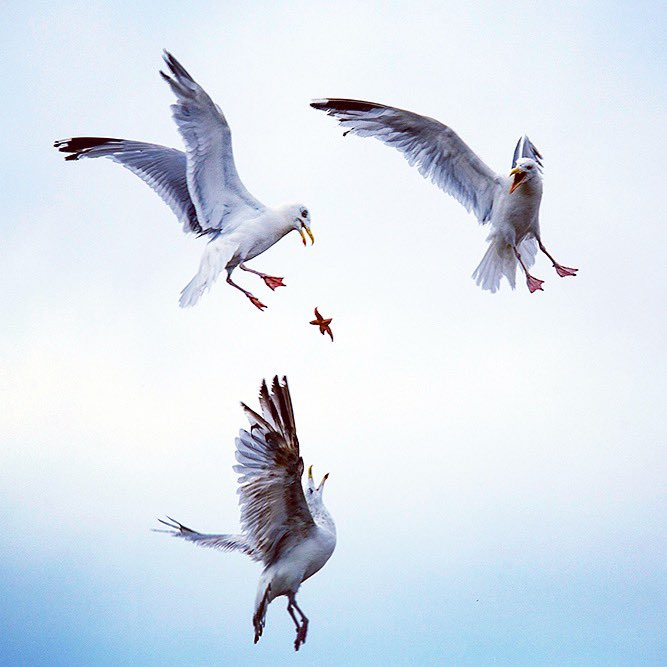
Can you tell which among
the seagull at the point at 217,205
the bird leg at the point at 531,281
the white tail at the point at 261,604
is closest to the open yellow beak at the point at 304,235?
the seagull at the point at 217,205

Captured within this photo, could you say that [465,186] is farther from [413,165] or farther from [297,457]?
[297,457]

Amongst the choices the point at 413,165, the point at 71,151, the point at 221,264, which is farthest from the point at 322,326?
the point at 71,151

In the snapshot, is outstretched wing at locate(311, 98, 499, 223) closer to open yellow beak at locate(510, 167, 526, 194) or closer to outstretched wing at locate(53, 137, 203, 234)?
open yellow beak at locate(510, 167, 526, 194)

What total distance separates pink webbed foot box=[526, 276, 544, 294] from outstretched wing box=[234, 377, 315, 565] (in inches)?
89.1

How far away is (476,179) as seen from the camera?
Result: 28.1 feet

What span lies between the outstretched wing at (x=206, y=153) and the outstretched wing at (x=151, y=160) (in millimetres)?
501

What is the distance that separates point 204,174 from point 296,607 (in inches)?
103

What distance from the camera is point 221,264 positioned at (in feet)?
24.5

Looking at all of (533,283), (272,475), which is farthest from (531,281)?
(272,475)

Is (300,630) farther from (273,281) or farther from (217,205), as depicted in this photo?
(217,205)

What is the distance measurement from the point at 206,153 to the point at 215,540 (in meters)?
2.26

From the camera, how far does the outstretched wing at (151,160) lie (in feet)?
28.1

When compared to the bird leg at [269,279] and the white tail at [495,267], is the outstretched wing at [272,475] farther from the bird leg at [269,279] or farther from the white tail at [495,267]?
the white tail at [495,267]

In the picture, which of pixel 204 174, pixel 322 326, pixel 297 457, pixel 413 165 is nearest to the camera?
pixel 297 457
